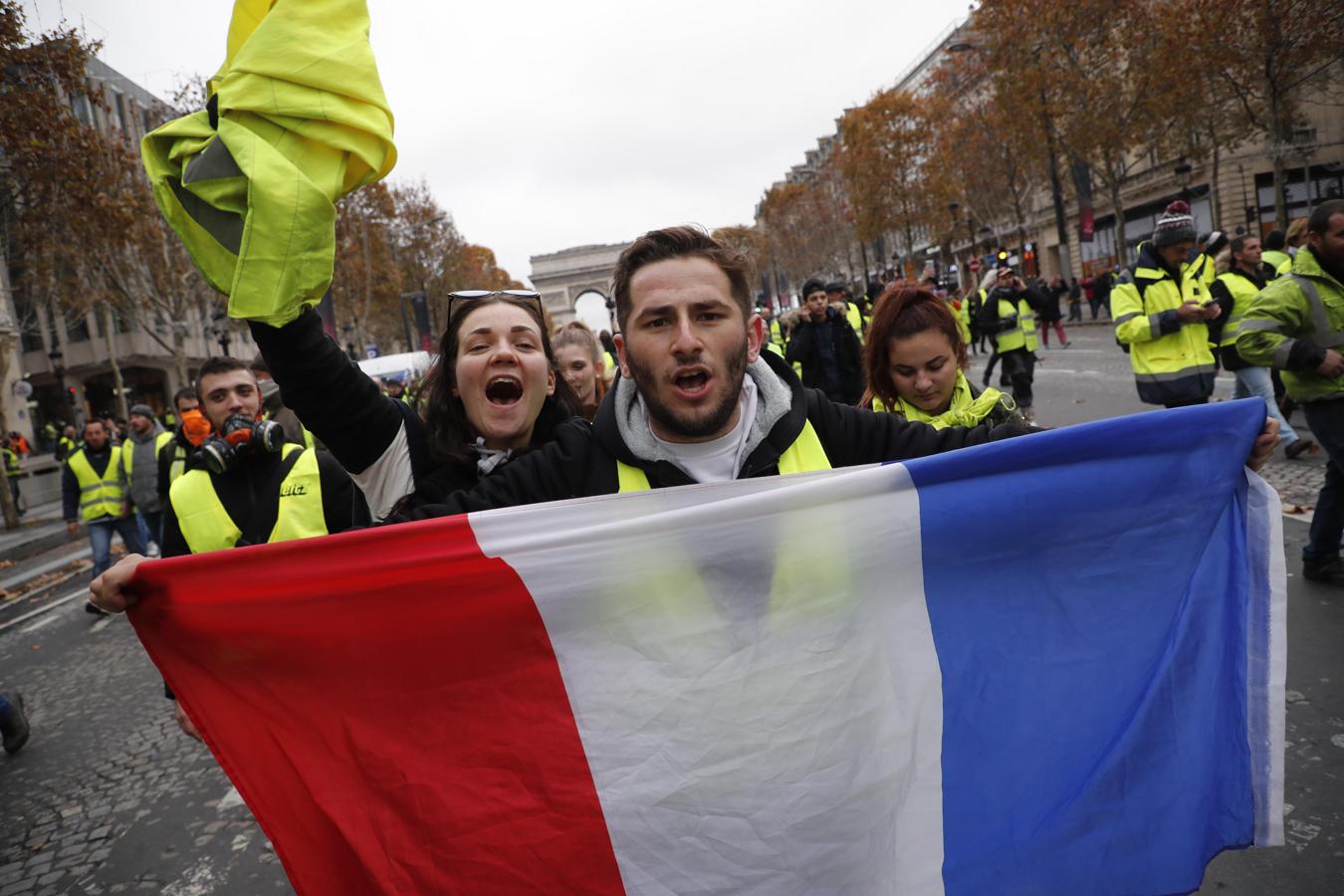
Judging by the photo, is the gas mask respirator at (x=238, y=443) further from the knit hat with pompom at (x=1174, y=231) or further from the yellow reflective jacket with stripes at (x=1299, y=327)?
the knit hat with pompom at (x=1174, y=231)

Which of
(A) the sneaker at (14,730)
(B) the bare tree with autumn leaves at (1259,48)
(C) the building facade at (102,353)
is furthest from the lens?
(C) the building facade at (102,353)

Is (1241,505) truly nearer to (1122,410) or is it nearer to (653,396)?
(653,396)

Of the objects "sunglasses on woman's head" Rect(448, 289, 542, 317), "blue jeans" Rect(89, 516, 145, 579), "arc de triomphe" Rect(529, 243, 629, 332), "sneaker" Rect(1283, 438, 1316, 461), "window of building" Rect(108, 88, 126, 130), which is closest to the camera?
"sunglasses on woman's head" Rect(448, 289, 542, 317)

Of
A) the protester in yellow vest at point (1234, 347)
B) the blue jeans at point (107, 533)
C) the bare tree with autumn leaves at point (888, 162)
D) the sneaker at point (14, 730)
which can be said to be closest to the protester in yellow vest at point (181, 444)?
the sneaker at point (14, 730)

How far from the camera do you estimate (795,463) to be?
2148 mm

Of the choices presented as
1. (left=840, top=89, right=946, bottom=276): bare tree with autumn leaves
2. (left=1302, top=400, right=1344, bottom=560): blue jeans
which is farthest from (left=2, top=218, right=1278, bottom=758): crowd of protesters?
(left=840, top=89, right=946, bottom=276): bare tree with autumn leaves

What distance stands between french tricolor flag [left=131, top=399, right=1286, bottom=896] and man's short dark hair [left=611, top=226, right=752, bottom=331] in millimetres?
478

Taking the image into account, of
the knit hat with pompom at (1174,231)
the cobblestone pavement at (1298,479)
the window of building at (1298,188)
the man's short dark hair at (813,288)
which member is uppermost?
the window of building at (1298,188)

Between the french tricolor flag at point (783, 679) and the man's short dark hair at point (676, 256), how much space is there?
48 centimetres

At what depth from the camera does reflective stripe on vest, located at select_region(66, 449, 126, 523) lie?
30.3 feet

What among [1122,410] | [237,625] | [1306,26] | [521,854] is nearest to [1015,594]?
[521,854]

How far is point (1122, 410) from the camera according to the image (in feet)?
34.6

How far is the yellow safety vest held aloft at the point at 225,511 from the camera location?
3.48 metres

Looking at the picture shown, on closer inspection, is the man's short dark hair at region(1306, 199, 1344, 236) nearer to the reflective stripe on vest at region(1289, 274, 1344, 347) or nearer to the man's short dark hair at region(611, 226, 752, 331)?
the reflective stripe on vest at region(1289, 274, 1344, 347)
